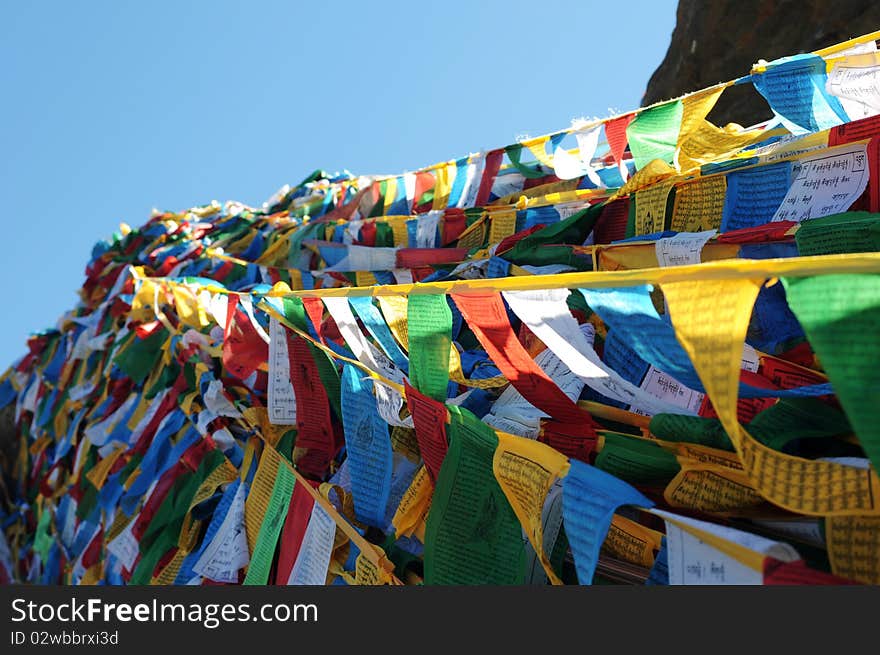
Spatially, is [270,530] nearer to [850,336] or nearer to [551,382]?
[551,382]

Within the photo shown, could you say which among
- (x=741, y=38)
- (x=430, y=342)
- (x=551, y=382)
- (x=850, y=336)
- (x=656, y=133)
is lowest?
(x=850, y=336)

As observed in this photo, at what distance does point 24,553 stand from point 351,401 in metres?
3.76

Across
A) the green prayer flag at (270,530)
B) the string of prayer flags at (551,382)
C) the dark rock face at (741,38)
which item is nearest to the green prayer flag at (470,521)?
the string of prayer flags at (551,382)

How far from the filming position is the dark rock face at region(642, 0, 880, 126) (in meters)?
5.18

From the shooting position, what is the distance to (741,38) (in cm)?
589

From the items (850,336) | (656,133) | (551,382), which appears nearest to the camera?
(850,336)

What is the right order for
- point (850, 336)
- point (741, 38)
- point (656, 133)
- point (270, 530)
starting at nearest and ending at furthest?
point (850, 336), point (270, 530), point (656, 133), point (741, 38)

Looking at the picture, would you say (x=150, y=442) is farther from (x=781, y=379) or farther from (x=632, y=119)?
(x=781, y=379)

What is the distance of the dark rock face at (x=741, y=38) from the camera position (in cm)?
518

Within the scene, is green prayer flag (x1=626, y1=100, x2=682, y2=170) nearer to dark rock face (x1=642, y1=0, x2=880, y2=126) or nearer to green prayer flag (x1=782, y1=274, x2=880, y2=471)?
green prayer flag (x1=782, y1=274, x2=880, y2=471)

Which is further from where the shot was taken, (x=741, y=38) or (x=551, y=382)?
(x=741, y=38)

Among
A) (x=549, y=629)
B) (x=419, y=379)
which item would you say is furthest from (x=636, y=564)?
(x=419, y=379)

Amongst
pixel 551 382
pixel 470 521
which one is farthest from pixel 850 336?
pixel 470 521

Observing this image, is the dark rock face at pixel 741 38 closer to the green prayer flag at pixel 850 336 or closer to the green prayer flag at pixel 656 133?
the green prayer flag at pixel 656 133
